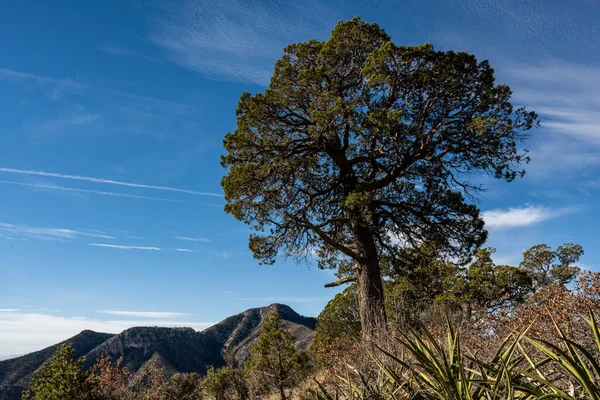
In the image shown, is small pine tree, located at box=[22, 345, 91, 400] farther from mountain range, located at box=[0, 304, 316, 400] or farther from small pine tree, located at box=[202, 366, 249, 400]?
mountain range, located at box=[0, 304, 316, 400]

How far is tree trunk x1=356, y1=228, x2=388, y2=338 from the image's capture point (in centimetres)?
1109

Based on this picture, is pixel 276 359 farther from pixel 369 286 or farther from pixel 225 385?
pixel 369 286

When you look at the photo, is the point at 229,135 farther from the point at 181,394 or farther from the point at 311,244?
the point at 181,394

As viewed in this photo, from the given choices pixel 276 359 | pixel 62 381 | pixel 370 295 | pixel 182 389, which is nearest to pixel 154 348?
pixel 182 389

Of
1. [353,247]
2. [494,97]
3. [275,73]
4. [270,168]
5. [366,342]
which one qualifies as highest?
[275,73]

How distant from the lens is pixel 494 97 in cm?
1067

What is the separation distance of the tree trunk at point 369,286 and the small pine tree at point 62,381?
749 cm

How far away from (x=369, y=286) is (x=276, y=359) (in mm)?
4692

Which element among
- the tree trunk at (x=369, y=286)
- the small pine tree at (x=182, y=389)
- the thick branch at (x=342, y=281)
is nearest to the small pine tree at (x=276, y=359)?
the thick branch at (x=342, y=281)

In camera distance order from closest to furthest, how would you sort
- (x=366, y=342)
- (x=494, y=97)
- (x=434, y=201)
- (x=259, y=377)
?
1. (x=366, y=342)
2. (x=494, y=97)
3. (x=434, y=201)
4. (x=259, y=377)

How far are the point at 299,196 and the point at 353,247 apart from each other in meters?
2.37

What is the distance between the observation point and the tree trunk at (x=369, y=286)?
11.1m

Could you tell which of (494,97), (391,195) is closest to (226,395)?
(391,195)

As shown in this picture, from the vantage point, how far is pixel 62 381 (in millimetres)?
9797
